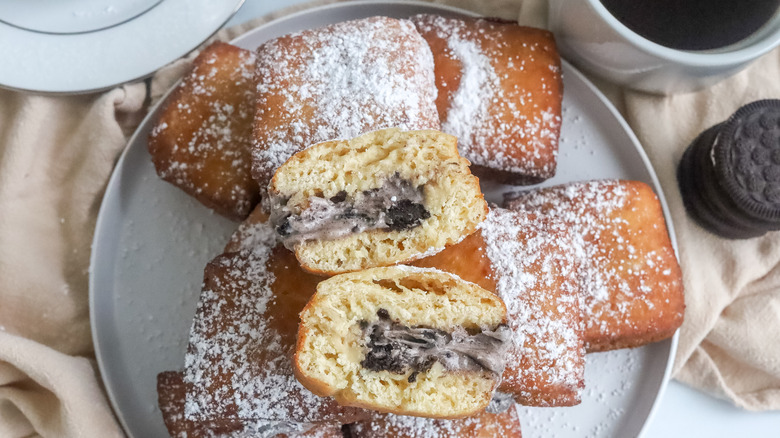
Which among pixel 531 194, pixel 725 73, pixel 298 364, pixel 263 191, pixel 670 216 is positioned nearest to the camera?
pixel 298 364

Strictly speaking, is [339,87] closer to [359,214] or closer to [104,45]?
[359,214]

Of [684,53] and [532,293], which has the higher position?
[684,53]

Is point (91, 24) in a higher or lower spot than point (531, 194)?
higher

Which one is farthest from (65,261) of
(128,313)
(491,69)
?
(491,69)

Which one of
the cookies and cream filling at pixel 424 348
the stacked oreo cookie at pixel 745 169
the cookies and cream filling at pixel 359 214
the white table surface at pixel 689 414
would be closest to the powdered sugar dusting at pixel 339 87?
the cookies and cream filling at pixel 359 214

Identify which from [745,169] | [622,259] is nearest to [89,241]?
Answer: [622,259]

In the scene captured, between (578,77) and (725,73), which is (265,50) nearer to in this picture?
(578,77)

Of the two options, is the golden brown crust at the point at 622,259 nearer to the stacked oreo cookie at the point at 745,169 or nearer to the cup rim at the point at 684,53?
the stacked oreo cookie at the point at 745,169
